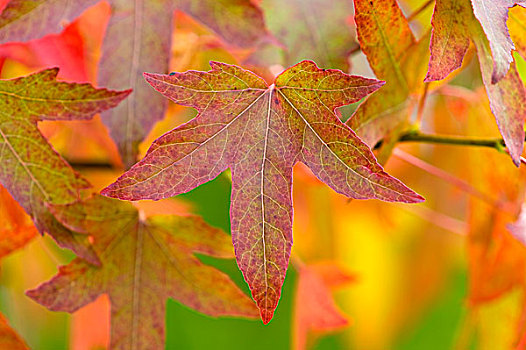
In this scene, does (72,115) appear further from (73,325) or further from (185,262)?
(73,325)

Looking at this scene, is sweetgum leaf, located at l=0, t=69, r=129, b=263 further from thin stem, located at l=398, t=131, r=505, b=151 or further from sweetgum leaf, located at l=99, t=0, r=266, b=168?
thin stem, located at l=398, t=131, r=505, b=151

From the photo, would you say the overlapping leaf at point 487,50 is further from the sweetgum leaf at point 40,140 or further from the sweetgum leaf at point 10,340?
the sweetgum leaf at point 10,340

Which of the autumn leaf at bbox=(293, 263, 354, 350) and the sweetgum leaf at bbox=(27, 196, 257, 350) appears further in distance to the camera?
the autumn leaf at bbox=(293, 263, 354, 350)

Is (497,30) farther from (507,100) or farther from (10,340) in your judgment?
(10,340)

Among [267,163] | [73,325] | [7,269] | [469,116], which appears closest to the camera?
[267,163]

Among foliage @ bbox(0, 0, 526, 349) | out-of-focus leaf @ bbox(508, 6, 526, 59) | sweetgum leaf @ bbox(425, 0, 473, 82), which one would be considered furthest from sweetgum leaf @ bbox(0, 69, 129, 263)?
out-of-focus leaf @ bbox(508, 6, 526, 59)

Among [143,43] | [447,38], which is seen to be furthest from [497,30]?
[143,43]

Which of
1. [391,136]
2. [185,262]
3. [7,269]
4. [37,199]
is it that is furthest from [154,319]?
[7,269]
